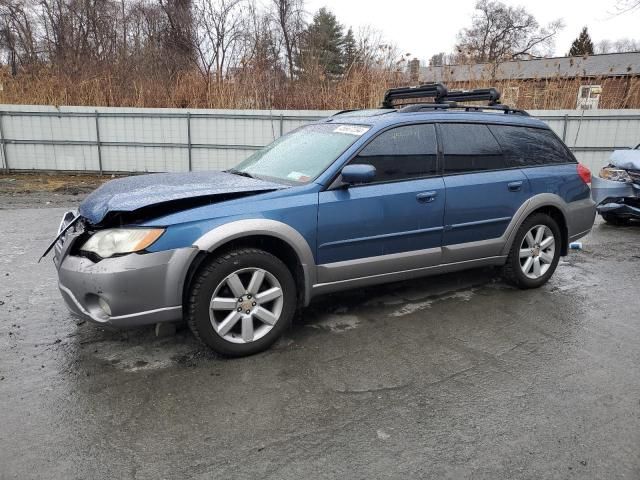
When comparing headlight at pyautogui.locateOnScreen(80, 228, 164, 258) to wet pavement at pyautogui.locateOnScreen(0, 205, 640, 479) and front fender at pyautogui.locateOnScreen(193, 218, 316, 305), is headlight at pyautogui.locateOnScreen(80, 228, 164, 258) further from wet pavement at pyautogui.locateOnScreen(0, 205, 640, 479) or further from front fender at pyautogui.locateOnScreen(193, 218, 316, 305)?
wet pavement at pyautogui.locateOnScreen(0, 205, 640, 479)

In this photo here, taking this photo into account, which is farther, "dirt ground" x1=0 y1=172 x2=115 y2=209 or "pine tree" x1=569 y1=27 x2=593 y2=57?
"pine tree" x1=569 y1=27 x2=593 y2=57

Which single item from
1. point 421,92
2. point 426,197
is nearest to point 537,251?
point 426,197

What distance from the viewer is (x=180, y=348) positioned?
3.64 m

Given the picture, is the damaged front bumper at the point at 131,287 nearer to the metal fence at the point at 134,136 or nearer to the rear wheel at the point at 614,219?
the rear wheel at the point at 614,219

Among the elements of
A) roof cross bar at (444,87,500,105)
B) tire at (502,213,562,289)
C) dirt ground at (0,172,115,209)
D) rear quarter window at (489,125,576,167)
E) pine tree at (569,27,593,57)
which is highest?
pine tree at (569,27,593,57)

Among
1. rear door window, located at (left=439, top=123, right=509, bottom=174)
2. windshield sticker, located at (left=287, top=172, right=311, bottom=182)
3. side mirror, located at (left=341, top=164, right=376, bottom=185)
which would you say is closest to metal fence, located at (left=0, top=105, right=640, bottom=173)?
rear door window, located at (left=439, top=123, right=509, bottom=174)

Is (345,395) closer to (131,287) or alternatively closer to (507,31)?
(131,287)

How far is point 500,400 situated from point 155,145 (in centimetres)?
1272

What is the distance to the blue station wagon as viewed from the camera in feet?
10.5

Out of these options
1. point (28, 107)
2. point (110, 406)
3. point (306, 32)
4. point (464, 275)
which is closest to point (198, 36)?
point (306, 32)

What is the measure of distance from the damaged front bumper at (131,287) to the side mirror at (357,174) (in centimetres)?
123

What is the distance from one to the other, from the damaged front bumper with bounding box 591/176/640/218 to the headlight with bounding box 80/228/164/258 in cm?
755

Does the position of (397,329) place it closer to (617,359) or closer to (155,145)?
(617,359)

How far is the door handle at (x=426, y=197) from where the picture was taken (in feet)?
13.4
